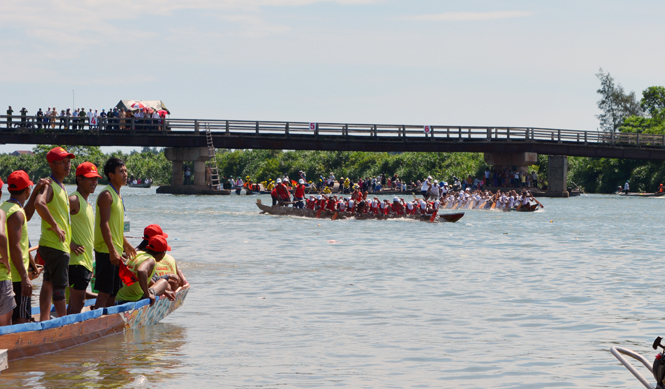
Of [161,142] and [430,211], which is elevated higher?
[161,142]

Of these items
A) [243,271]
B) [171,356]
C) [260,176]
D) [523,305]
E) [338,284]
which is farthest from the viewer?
[260,176]

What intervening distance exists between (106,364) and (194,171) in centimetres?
5402

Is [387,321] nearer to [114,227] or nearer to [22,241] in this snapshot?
[114,227]

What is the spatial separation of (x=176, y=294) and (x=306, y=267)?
8.10m

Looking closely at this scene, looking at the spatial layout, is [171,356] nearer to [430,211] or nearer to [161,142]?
[430,211]

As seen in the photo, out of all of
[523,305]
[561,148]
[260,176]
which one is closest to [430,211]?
[523,305]

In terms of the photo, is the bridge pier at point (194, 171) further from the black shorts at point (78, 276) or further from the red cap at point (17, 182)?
the red cap at point (17, 182)

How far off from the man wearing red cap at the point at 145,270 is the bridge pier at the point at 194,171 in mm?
48474

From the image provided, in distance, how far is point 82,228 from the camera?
9.00 meters

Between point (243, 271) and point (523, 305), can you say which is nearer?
point (523, 305)

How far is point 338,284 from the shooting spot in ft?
52.7

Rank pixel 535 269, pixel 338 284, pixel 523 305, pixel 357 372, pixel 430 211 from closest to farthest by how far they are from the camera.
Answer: pixel 357 372
pixel 523 305
pixel 338 284
pixel 535 269
pixel 430 211

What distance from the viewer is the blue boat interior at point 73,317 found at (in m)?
8.30

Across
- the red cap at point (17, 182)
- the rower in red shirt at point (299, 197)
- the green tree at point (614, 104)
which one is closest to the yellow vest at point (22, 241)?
the red cap at point (17, 182)
